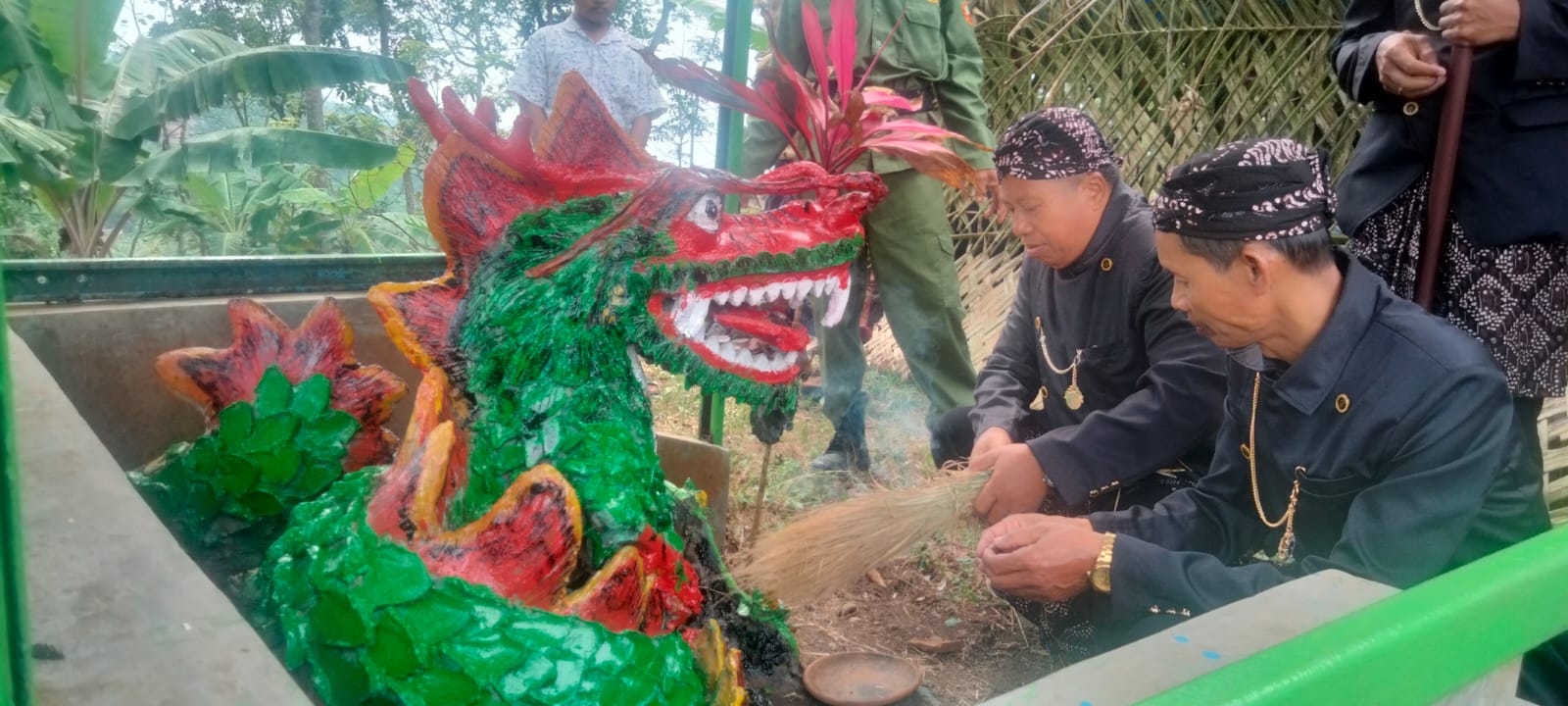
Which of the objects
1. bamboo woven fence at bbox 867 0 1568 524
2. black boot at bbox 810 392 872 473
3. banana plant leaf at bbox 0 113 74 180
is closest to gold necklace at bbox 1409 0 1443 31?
bamboo woven fence at bbox 867 0 1568 524

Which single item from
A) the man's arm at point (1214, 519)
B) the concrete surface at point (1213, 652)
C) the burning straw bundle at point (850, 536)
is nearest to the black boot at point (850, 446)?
the burning straw bundle at point (850, 536)

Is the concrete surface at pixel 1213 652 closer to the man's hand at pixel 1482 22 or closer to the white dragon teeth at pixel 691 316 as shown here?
the white dragon teeth at pixel 691 316

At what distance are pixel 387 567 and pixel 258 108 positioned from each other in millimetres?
10421

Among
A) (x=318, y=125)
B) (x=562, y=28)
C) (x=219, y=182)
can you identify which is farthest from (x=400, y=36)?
(x=562, y=28)

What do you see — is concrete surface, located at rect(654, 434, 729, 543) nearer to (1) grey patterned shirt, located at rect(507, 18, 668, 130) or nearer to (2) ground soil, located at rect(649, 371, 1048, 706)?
(2) ground soil, located at rect(649, 371, 1048, 706)

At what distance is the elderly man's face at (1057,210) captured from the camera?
2391mm

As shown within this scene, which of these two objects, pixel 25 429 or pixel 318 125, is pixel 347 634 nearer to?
pixel 25 429

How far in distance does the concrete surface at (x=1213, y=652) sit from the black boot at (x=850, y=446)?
2.60 meters

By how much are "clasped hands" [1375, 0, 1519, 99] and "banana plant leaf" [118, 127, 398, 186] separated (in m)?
3.69

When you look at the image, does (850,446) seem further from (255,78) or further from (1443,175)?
(255,78)

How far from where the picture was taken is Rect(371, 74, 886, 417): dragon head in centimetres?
119

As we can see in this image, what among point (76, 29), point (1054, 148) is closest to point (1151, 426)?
point (1054, 148)

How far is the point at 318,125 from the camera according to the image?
6.24m

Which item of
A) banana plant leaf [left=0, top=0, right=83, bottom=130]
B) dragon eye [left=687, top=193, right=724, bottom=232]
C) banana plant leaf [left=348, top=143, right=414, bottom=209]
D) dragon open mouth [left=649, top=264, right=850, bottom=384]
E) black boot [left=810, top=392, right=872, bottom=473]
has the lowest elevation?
black boot [left=810, top=392, right=872, bottom=473]
